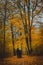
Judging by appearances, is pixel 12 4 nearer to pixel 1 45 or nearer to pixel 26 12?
pixel 26 12

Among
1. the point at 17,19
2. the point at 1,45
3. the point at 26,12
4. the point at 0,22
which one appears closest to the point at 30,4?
the point at 26,12

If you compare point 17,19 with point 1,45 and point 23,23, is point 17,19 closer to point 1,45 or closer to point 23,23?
point 23,23

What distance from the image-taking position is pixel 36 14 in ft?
84.2

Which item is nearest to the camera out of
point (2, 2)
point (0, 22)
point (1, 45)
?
point (2, 2)

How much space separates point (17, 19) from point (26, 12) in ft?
6.79

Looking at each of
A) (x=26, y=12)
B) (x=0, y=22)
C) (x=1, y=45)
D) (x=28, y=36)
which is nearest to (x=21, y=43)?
(x=28, y=36)

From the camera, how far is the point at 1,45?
1571 inches

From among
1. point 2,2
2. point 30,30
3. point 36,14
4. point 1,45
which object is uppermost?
point 2,2

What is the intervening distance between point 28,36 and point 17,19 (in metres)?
2.72

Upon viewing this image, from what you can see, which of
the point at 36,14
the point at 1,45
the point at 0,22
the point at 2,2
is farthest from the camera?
the point at 1,45

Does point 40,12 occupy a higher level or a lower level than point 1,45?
higher

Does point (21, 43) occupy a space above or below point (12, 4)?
below

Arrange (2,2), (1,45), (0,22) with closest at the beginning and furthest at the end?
(2,2) → (0,22) → (1,45)

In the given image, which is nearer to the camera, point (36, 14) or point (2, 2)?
point (36, 14)
